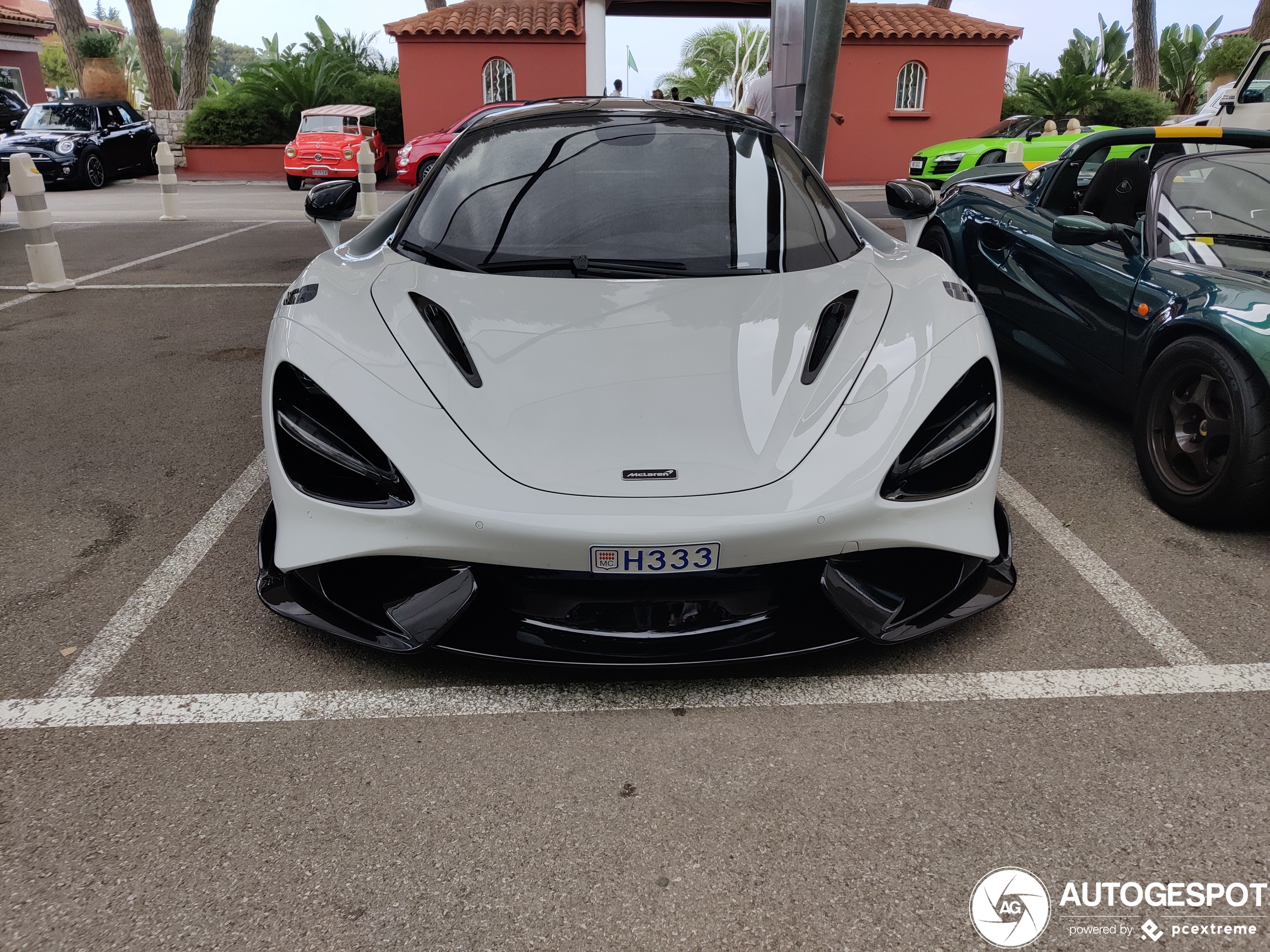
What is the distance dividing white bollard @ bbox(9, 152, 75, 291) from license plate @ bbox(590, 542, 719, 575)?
7061 mm

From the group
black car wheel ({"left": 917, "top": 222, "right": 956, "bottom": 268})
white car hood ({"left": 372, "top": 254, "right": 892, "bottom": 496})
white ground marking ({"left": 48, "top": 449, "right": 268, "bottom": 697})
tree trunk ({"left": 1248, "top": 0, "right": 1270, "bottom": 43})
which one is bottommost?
white ground marking ({"left": 48, "top": 449, "right": 268, "bottom": 697})

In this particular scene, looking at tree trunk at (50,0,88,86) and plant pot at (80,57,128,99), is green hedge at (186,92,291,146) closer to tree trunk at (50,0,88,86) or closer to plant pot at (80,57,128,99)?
plant pot at (80,57,128,99)

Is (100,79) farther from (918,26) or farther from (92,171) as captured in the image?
(918,26)

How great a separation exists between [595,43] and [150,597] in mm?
19906

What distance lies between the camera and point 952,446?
2311mm

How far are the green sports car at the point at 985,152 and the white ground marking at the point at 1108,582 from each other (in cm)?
1147

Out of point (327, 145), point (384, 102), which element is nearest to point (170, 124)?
point (384, 102)

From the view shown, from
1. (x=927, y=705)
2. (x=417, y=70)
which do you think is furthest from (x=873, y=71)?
(x=927, y=705)

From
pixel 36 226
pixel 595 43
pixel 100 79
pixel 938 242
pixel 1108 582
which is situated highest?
pixel 595 43

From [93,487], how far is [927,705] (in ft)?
10.1

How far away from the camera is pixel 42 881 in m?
1.75

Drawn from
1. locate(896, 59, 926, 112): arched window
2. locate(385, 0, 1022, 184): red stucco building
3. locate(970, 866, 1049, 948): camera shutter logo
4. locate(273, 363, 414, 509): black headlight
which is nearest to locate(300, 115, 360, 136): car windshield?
locate(385, 0, 1022, 184): red stucco building

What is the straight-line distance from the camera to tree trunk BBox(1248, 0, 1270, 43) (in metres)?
20.4

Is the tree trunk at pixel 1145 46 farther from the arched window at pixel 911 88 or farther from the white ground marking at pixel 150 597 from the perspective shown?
the white ground marking at pixel 150 597
